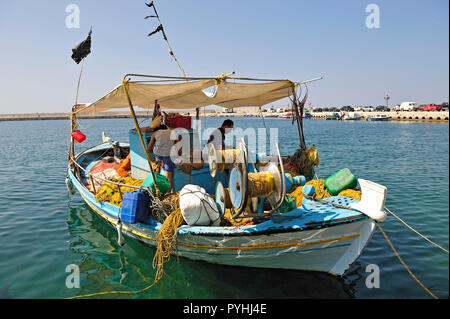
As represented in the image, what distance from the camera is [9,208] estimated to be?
11.0 m

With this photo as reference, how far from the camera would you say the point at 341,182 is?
21.6 ft

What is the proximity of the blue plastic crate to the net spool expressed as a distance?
8.91 feet

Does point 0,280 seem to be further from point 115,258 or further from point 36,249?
point 115,258

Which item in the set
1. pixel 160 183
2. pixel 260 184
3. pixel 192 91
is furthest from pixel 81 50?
pixel 260 184

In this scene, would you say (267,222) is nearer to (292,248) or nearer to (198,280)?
(292,248)

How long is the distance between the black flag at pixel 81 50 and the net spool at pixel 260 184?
835cm

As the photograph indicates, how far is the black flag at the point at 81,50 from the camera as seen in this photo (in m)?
9.63

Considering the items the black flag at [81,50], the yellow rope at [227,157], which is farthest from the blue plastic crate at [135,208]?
the black flag at [81,50]

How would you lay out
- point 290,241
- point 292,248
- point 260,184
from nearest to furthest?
1. point 260,184
2. point 290,241
3. point 292,248

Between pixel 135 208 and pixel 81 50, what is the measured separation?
22.5ft

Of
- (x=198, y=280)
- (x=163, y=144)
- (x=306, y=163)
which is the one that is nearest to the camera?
(x=198, y=280)
